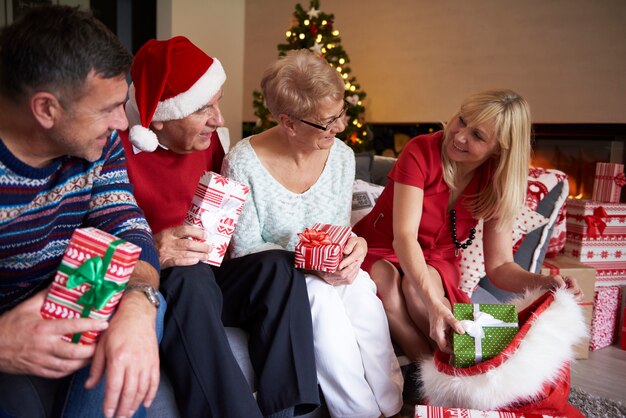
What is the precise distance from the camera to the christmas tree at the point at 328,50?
4871 millimetres

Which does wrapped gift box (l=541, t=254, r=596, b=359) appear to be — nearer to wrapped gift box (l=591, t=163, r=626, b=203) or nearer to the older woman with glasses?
wrapped gift box (l=591, t=163, r=626, b=203)

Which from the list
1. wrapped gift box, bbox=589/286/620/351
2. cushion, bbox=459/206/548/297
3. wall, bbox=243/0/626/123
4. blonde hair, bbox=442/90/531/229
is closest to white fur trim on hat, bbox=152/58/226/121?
blonde hair, bbox=442/90/531/229

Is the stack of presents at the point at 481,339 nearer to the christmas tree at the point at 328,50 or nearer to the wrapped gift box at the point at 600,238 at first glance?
the wrapped gift box at the point at 600,238

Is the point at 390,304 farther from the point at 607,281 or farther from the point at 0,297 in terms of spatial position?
the point at 607,281

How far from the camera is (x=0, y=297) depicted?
4.13ft

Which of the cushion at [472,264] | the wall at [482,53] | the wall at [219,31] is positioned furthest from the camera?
the wall at [219,31]

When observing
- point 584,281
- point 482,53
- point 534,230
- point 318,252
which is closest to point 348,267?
point 318,252

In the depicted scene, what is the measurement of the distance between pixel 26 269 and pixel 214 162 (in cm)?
88

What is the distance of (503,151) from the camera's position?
6.19 feet

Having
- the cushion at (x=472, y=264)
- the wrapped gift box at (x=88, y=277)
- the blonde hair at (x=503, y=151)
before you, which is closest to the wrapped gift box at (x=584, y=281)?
the cushion at (x=472, y=264)

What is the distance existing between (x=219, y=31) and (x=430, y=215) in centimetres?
477

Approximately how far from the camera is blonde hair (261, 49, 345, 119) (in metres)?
1.88

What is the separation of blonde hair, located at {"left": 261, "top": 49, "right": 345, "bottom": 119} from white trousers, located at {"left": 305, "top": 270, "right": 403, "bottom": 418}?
557 millimetres

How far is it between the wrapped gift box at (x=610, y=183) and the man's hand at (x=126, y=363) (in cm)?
283
